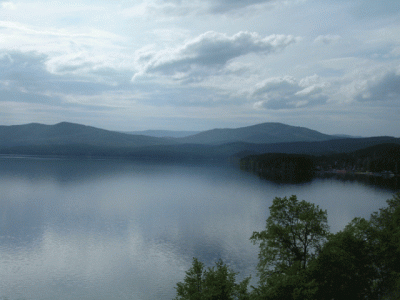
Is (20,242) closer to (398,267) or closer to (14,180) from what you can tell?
(398,267)

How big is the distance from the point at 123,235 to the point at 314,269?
159ft

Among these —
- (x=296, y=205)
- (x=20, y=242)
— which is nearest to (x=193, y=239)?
(x=20, y=242)

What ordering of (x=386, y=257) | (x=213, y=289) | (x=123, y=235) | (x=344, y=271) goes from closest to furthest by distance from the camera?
(x=213, y=289), (x=344, y=271), (x=386, y=257), (x=123, y=235)

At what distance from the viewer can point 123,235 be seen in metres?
68.7

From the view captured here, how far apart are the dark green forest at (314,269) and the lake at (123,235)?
679 inches

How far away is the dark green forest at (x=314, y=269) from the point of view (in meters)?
25.1

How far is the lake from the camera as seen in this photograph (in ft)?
149

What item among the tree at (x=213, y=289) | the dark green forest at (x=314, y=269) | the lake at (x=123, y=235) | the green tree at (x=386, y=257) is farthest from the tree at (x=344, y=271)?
the lake at (x=123, y=235)

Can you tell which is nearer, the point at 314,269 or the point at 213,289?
the point at 213,289

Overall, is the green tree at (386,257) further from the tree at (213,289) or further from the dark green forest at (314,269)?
the tree at (213,289)

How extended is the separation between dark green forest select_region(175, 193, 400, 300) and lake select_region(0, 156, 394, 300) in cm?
1725

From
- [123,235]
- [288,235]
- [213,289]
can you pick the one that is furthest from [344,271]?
[123,235]

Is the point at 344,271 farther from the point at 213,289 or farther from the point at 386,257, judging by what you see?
the point at 213,289

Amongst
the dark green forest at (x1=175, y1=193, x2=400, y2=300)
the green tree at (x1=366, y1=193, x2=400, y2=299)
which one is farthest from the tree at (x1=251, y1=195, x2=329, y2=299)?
the green tree at (x1=366, y1=193, x2=400, y2=299)
